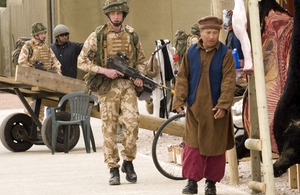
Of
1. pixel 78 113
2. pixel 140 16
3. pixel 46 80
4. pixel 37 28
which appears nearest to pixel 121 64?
pixel 46 80

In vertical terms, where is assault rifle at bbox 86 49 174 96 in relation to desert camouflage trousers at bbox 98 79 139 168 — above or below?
above

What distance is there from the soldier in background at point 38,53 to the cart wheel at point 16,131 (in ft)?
3.37

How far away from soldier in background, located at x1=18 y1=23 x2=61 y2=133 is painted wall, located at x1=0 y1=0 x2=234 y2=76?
1124 cm

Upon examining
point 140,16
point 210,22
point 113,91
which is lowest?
point 113,91

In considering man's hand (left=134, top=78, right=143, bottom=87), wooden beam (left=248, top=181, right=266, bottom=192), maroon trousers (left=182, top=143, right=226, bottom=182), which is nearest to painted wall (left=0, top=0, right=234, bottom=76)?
man's hand (left=134, top=78, right=143, bottom=87)

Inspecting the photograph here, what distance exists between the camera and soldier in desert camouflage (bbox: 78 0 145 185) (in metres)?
Answer: 9.14

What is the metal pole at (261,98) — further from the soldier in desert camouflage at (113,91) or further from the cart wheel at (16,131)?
the cart wheel at (16,131)

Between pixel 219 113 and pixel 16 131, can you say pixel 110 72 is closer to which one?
pixel 219 113

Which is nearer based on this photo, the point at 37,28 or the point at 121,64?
the point at 121,64

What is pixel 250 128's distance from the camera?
7812 millimetres

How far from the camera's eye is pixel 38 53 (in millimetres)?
14609

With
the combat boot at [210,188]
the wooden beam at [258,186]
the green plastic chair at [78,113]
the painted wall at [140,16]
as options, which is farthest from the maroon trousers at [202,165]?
the painted wall at [140,16]

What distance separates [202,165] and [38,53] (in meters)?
7.30

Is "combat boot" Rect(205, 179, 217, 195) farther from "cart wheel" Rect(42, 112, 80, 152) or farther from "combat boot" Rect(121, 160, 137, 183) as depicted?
"cart wheel" Rect(42, 112, 80, 152)
